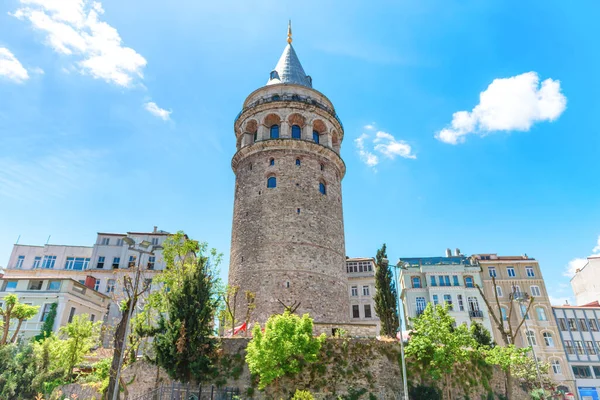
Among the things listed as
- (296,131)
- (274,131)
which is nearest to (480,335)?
(296,131)

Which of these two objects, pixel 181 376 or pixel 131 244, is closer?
pixel 181 376

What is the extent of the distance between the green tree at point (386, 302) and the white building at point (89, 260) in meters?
23.3

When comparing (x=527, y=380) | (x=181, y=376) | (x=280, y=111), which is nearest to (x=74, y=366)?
(x=181, y=376)

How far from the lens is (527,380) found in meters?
31.5

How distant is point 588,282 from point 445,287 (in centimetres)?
1932

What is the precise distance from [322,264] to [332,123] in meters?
12.9

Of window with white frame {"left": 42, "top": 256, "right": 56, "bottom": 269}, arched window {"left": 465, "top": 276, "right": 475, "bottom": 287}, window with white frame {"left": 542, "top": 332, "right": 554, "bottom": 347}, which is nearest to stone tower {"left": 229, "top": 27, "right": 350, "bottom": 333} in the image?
arched window {"left": 465, "top": 276, "right": 475, "bottom": 287}

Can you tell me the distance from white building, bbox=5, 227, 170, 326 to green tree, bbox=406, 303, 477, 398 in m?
27.3

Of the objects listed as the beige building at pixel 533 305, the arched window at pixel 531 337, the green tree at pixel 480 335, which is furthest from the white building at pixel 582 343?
the green tree at pixel 480 335

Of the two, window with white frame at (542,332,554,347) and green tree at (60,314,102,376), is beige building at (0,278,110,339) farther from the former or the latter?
window with white frame at (542,332,554,347)

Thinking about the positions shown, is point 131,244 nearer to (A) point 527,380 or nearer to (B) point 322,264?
(B) point 322,264

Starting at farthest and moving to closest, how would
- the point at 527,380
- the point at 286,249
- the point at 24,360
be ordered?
the point at 527,380 < the point at 286,249 < the point at 24,360

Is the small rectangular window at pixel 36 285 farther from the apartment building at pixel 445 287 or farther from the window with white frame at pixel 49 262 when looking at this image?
the apartment building at pixel 445 287

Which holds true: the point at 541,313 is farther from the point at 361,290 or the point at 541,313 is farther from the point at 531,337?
the point at 361,290
